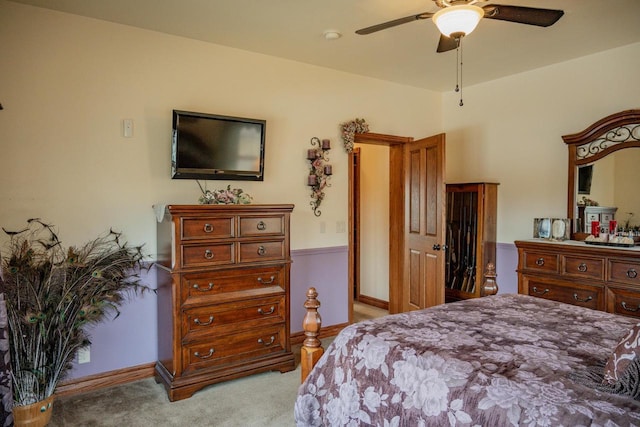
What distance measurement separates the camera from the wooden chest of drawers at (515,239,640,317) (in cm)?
308

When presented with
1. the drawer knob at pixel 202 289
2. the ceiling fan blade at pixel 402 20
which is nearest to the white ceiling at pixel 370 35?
the ceiling fan blade at pixel 402 20

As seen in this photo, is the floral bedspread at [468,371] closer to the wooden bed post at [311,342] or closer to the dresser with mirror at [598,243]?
the wooden bed post at [311,342]

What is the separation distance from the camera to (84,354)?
2998mm

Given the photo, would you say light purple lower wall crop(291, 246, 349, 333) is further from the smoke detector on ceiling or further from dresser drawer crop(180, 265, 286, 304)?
the smoke detector on ceiling

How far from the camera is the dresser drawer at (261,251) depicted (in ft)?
10.2

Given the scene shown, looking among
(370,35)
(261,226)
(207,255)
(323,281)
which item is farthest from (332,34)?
(323,281)

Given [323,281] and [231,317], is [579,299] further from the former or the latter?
[231,317]

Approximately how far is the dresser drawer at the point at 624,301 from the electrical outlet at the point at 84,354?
3.87 metres

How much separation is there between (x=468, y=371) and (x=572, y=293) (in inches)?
96.1

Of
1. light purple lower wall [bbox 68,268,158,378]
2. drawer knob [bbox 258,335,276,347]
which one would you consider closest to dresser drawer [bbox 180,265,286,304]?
drawer knob [bbox 258,335,276,347]

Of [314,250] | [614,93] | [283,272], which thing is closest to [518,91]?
[614,93]

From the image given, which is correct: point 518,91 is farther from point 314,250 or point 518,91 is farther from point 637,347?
point 637,347

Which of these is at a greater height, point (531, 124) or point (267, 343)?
point (531, 124)

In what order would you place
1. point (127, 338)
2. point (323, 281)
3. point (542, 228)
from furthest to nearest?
Result: point (323, 281)
point (542, 228)
point (127, 338)
